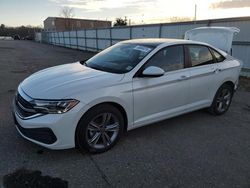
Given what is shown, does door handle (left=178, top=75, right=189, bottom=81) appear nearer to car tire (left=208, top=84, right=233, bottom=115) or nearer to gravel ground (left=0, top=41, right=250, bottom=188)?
gravel ground (left=0, top=41, right=250, bottom=188)

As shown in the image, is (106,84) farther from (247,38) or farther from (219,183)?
(247,38)

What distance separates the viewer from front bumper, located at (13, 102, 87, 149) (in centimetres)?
307

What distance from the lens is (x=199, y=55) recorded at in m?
4.75

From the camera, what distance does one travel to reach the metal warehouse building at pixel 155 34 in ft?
32.5

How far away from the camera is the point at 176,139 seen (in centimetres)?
415

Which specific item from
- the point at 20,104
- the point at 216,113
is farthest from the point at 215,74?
the point at 20,104

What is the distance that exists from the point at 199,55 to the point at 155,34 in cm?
1048

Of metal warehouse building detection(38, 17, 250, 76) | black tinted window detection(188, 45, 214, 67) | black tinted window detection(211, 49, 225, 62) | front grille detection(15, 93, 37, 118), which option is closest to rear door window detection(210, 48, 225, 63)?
black tinted window detection(211, 49, 225, 62)

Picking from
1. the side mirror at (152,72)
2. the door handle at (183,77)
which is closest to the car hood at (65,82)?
the side mirror at (152,72)

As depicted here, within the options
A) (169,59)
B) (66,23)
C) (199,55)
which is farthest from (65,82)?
(66,23)

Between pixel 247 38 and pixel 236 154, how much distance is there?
A: 748cm

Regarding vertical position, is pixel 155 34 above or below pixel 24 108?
above

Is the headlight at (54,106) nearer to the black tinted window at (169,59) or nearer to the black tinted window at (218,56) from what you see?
the black tinted window at (169,59)

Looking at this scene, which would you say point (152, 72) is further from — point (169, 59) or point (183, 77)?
point (183, 77)
